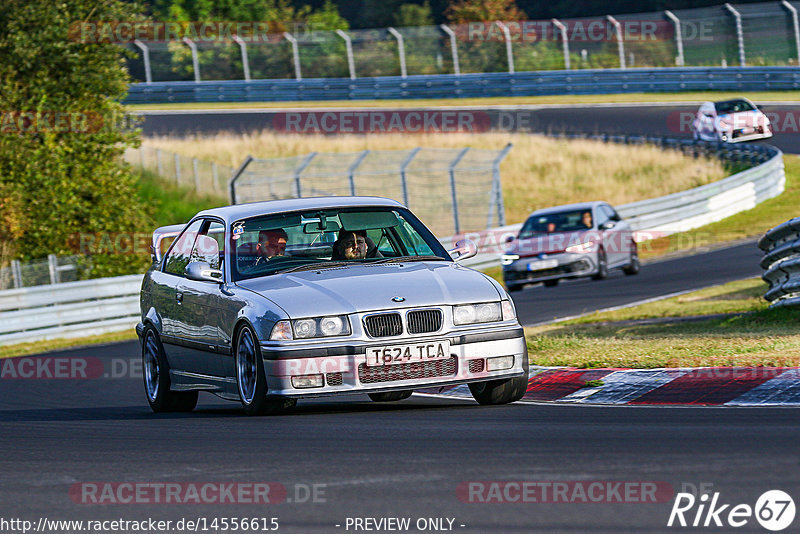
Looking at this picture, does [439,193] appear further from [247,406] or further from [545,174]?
[247,406]

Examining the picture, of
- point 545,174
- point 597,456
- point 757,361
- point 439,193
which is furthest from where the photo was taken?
point 545,174

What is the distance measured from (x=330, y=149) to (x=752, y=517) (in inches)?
1529

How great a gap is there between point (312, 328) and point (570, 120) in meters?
39.6

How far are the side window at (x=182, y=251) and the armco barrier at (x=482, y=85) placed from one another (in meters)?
38.0

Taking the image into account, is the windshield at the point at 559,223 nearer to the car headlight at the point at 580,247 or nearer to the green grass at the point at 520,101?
the car headlight at the point at 580,247

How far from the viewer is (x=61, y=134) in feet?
99.3

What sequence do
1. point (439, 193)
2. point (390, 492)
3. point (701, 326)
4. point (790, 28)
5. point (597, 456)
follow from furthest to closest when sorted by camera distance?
point (790, 28), point (439, 193), point (701, 326), point (597, 456), point (390, 492)

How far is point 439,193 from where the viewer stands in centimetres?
3531

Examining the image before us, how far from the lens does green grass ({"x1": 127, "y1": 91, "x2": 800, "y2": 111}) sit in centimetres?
4638

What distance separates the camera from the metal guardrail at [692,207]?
28.6 metres

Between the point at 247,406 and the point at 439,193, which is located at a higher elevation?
the point at 247,406

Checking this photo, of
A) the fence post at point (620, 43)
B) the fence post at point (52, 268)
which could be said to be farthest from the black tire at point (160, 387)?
the fence post at point (620, 43)

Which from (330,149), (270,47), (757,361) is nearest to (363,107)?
(270,47)


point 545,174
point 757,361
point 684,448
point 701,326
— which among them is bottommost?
point 545,174
